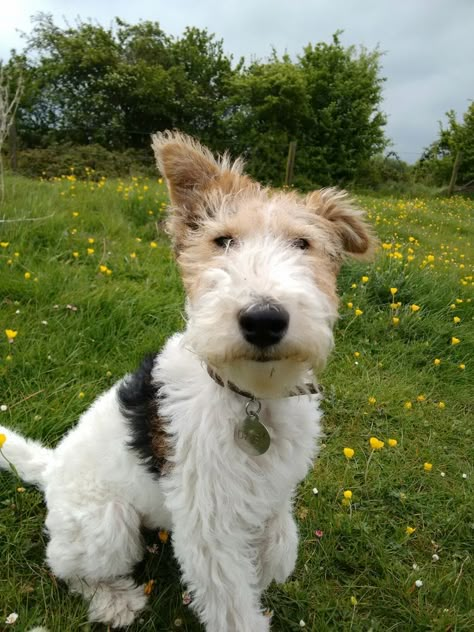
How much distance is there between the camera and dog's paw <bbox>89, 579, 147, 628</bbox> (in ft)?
7.02

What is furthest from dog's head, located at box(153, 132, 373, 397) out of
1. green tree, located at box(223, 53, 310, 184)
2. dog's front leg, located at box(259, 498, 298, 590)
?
green tree, located at box(223, 53, 310, 184)

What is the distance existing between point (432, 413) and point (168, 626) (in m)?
2.62

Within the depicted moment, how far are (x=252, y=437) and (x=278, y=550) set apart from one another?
0.78 meters

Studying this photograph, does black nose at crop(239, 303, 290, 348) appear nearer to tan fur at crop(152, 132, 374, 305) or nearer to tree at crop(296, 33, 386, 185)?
tan fur at crop(152, 132, 374, 305)

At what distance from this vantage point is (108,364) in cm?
354

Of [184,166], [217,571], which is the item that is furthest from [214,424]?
[184,166]

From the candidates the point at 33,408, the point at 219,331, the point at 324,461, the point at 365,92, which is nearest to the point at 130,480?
the point at 219,331

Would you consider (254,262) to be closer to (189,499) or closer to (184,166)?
(184,166)

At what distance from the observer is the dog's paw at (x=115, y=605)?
2.14m

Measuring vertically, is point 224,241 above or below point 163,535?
above

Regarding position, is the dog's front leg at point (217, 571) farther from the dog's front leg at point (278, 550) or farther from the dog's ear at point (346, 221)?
the dog's ear at point (346, 221)

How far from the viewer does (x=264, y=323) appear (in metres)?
1.47

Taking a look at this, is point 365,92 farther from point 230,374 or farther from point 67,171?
point 230,374

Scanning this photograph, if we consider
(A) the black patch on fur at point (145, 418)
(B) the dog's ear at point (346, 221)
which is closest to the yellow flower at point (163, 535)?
(A) the black patch on fur at point (145, 418)
